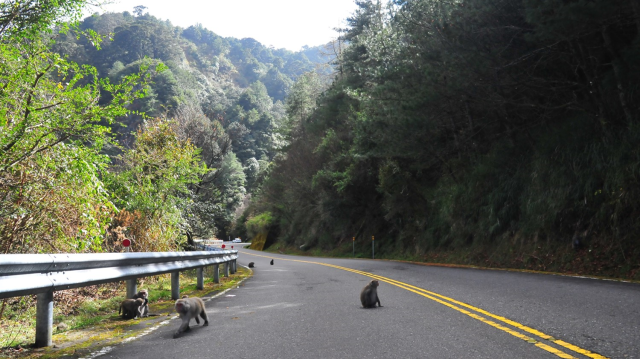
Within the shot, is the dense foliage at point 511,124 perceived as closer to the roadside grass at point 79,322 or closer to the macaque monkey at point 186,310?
the macaque monkey at point 186,310

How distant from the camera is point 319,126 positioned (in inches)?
1750

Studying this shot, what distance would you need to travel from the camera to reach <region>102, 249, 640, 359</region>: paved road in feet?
14.9

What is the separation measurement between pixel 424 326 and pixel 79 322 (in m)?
4.75

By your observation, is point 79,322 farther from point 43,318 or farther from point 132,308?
point 43,318

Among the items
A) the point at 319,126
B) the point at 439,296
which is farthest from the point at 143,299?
the point at 319,126

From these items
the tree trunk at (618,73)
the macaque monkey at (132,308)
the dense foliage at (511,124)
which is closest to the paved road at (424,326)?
the macaque monkey at (132,308)

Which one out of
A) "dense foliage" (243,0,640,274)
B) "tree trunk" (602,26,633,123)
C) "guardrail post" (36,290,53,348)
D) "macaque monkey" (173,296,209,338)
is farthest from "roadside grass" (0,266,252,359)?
"tree trunk" (602,26,633,123)

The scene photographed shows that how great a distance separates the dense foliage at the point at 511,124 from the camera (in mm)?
13258

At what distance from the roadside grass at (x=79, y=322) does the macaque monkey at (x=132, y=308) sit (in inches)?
4.5

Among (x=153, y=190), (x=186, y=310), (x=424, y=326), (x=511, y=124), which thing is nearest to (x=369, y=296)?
(x=424, y=326)

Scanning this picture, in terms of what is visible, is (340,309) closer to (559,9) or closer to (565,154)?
(559,9)

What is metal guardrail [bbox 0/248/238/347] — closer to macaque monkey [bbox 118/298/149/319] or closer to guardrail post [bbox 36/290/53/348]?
guardrail post [bbox 36/290/53/348]

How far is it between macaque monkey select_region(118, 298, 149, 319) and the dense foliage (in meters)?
11.4

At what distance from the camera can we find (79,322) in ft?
21.7
